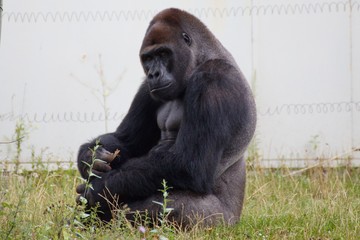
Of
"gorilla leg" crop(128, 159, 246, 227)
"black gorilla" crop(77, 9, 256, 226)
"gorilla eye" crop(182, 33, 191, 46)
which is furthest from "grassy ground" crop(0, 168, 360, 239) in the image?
"gorilla eye" crop(182, 33, 191, 46)

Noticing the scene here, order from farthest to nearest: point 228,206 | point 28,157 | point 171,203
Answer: point 28,157 → point 228,206 → point 171,203

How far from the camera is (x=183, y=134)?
4.49 m

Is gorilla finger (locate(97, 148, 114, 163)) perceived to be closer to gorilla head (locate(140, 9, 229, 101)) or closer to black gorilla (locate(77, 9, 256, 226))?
black gorilla (locate(77, 9, 256, 226))

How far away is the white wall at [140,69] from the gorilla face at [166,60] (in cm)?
237

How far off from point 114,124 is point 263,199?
6.15ft

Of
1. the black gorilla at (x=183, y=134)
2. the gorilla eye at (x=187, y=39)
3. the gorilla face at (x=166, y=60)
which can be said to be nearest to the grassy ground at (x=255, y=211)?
the black gorilla at (x=183, y=134)

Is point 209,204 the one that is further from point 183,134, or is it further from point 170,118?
point 170,118

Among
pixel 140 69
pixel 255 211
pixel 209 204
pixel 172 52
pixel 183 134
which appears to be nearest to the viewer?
pixel 183 134

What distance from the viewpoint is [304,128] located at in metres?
7.21

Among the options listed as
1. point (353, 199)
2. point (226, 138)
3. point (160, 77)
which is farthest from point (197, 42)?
point (353, 199)

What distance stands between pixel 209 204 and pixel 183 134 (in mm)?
469

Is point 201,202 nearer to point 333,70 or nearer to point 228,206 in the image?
point 228,206

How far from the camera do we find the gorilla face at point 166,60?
4730 millimetres

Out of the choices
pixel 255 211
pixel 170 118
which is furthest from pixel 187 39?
pixel 255 211
